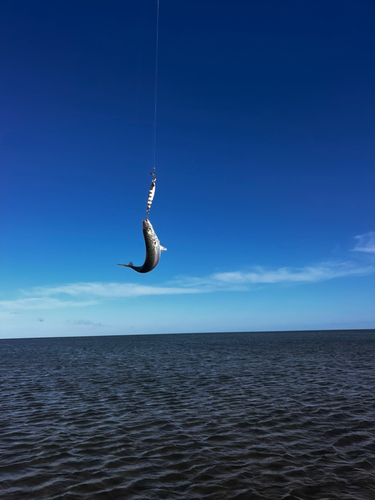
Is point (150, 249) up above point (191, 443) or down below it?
above

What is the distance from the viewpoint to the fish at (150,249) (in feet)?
43.5

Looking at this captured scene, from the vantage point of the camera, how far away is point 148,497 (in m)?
8.99

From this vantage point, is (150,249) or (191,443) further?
(150,249)

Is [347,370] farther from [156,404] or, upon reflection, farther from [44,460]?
[44,460]

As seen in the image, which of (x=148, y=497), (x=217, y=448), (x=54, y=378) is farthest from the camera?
(x=54, y=378)

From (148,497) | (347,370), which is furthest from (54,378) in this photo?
(347,370)

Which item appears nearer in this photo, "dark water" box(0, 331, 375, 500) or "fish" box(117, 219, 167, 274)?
"dark water" box(0, 331, 375, 500)

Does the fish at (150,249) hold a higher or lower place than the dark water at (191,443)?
higher

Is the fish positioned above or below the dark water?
above

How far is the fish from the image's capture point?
13.2 metres

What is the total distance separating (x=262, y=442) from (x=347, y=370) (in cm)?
2521

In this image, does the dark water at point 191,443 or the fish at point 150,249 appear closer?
the dark water at point 191,443

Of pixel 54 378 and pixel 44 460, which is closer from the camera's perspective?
pixel 44 460

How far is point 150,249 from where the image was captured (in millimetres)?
13375
